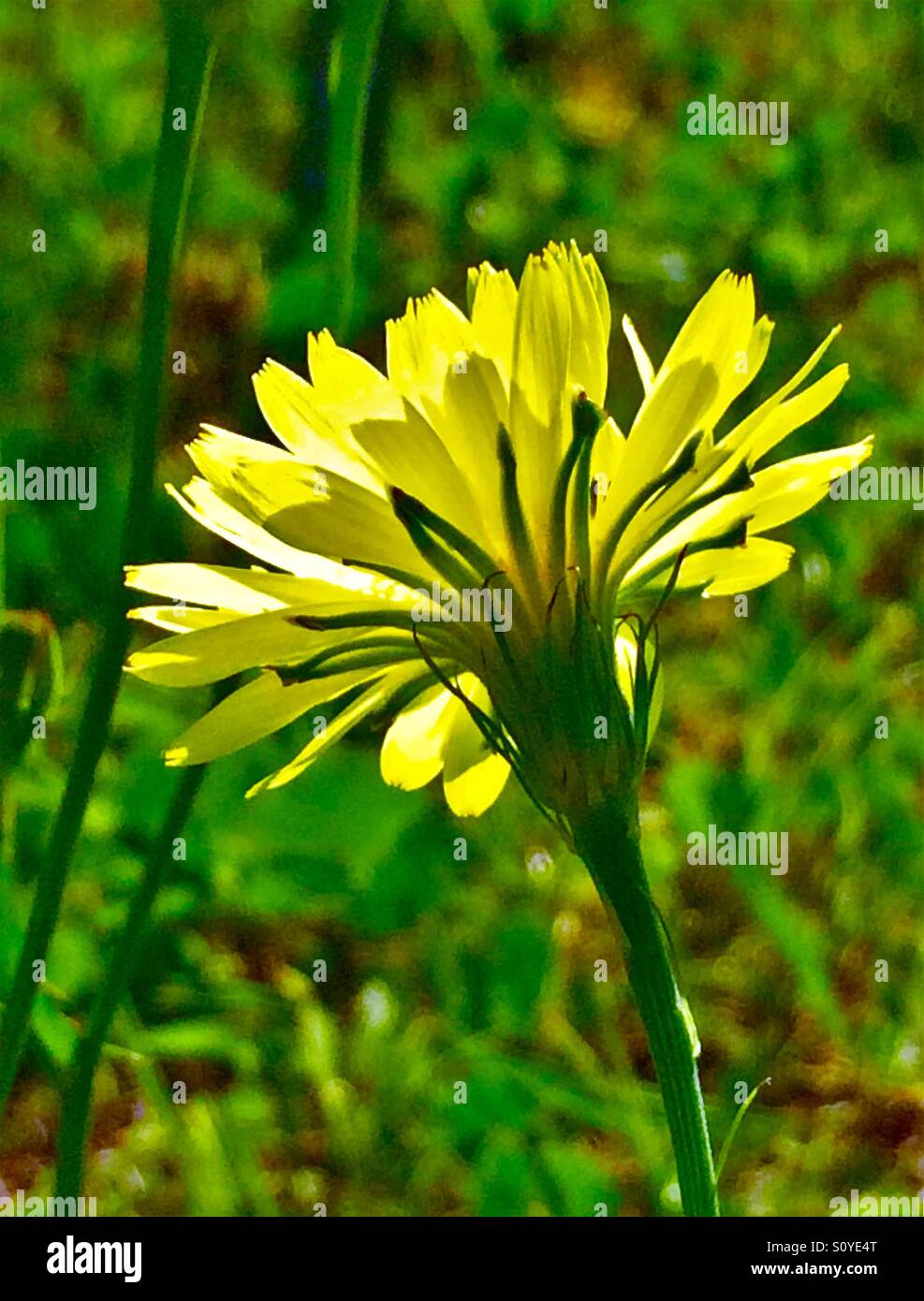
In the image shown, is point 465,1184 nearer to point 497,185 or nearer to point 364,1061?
point 364,1061

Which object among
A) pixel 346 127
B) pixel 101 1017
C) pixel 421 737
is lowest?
pixel 101 1017

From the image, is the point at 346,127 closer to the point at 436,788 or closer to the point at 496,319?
the point at 496,319

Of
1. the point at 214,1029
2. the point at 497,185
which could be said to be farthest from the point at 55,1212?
the point at 497,185

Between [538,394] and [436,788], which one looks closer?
[538,394]

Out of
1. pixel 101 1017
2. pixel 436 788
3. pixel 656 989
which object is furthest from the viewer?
pixel 436 788

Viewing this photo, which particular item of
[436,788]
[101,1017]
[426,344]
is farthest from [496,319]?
[436,788]

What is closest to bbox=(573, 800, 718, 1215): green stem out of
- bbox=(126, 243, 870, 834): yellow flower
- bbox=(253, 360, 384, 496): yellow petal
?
bbox=(126, 243, 870, 834): yellow flower

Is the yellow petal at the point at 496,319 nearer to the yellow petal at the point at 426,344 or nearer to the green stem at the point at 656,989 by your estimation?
the yellow petal at the point at 426,344
